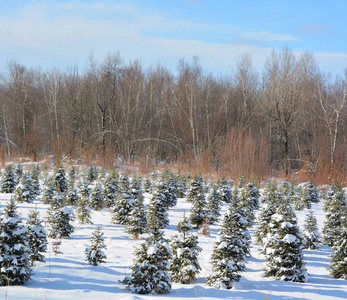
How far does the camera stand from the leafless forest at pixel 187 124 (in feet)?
71.9

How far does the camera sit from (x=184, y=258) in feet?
19.2

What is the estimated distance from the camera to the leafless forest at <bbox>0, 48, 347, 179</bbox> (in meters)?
21.9

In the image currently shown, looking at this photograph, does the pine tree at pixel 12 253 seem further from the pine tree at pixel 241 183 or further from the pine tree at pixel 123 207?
the pine tree at pixel 241 183

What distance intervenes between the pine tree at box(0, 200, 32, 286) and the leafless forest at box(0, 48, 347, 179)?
52.5 ft

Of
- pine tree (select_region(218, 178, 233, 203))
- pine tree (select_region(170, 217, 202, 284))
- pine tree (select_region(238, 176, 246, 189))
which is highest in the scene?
pine tree (select_region(170, 217, 202, 284))

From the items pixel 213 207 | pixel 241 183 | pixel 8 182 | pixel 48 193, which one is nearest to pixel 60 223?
pixel 48 193

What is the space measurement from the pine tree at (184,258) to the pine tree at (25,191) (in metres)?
7.98

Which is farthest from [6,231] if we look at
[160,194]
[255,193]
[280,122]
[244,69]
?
[244,69]

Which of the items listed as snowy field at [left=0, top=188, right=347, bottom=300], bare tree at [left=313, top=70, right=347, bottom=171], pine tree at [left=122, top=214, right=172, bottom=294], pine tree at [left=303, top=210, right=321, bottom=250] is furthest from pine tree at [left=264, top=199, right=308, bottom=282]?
bare tree at [left=313, top=70, right=347, bottom=171]

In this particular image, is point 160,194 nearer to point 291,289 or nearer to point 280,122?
point 291,289

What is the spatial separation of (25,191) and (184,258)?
8263 millimetres

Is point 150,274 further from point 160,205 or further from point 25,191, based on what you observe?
point 25,191

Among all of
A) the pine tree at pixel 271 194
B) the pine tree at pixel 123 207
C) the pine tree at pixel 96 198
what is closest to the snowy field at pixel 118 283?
the pine tree at pixel 271 194

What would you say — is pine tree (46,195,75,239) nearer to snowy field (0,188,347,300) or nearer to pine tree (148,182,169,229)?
snowy field (0,188,347,300)
